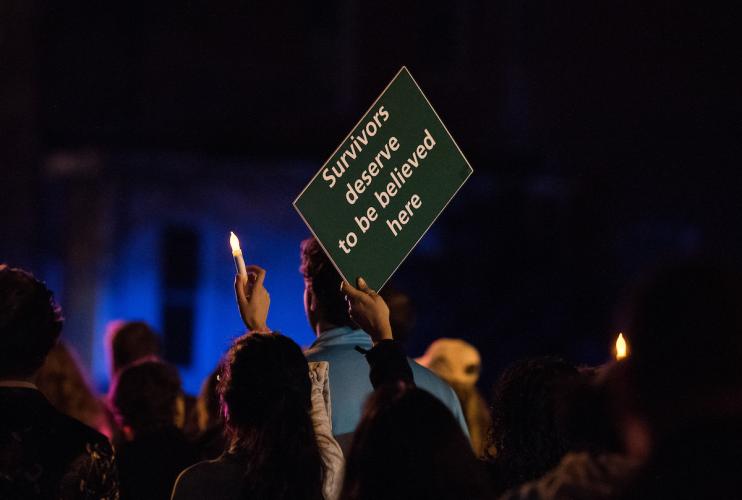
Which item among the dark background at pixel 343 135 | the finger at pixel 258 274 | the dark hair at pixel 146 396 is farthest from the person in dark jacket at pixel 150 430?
the dark background at pixel 343 135

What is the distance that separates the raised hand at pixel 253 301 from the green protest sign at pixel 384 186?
34 centimetres

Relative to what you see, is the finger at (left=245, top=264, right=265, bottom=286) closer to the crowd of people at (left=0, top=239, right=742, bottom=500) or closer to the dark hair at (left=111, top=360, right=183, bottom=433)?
the crowd of people at (left=0, top=239, right=742, bottom=500)

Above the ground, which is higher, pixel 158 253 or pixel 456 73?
pixel 456 73

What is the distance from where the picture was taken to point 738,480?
1.94 meters

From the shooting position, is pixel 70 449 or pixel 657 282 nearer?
pixel 657 282

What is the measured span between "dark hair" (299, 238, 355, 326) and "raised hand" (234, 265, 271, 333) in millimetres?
204

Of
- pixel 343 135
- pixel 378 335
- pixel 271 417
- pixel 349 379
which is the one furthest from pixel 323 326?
pixel 343 135

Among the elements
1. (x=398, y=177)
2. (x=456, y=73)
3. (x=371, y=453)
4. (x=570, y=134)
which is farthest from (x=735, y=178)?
(x=371, y=453)

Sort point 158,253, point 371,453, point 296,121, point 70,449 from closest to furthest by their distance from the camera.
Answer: point 371,453
point 70,449
point 158,253
point 296,121

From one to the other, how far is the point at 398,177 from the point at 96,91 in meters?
18.0

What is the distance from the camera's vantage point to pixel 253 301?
4.12m

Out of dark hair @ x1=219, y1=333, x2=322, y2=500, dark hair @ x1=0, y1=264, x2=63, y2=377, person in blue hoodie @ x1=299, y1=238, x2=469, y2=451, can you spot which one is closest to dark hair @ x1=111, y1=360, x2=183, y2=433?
person in blue hoodie @ x1=299, y1=238, x2=469, y2=451

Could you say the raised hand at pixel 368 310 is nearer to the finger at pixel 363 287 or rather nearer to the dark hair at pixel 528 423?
the finger at pixel 363 287

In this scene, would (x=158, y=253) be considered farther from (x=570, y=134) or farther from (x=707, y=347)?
(x=707, y=347)
